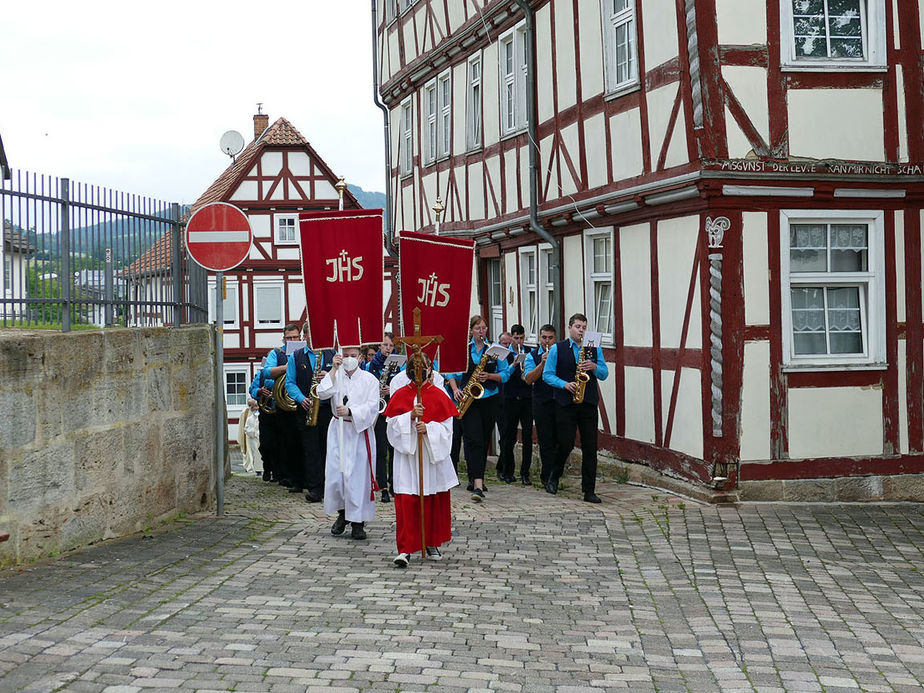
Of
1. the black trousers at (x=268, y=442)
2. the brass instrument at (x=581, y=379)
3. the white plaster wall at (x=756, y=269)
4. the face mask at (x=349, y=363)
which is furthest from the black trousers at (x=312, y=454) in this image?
the white plaster wall at (x=756, y=269)

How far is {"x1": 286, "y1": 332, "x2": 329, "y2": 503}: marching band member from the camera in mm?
13398

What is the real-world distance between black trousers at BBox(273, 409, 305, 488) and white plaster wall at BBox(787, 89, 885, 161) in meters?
6.56

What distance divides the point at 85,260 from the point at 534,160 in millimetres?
8341

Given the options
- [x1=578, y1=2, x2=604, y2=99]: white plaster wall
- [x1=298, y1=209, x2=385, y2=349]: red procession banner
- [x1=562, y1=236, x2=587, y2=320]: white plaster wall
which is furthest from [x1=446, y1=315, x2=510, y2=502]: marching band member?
[x1=578, y1=2, x2=604, y2=99]: white plaster wall

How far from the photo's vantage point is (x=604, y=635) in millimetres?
7191

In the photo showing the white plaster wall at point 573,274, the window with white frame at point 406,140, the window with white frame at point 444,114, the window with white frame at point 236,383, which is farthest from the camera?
the window with white frame at point 236,383

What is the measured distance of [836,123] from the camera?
41.5 feet

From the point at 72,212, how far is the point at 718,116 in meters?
6.32

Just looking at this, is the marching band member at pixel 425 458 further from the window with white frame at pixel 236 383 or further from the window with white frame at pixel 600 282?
the window with white frame at pixel 236 383

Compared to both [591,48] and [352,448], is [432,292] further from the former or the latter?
[591,48]

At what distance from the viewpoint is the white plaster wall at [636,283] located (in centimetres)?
1399

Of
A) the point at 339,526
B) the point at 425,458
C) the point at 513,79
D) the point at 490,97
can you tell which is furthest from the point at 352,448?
the point at 490,97

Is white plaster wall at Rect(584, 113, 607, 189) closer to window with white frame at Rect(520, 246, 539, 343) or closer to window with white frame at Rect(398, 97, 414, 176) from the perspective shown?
window with white frame at Rect(520, 246, 539, 343)

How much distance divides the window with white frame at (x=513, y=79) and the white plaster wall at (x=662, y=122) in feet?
15.6
